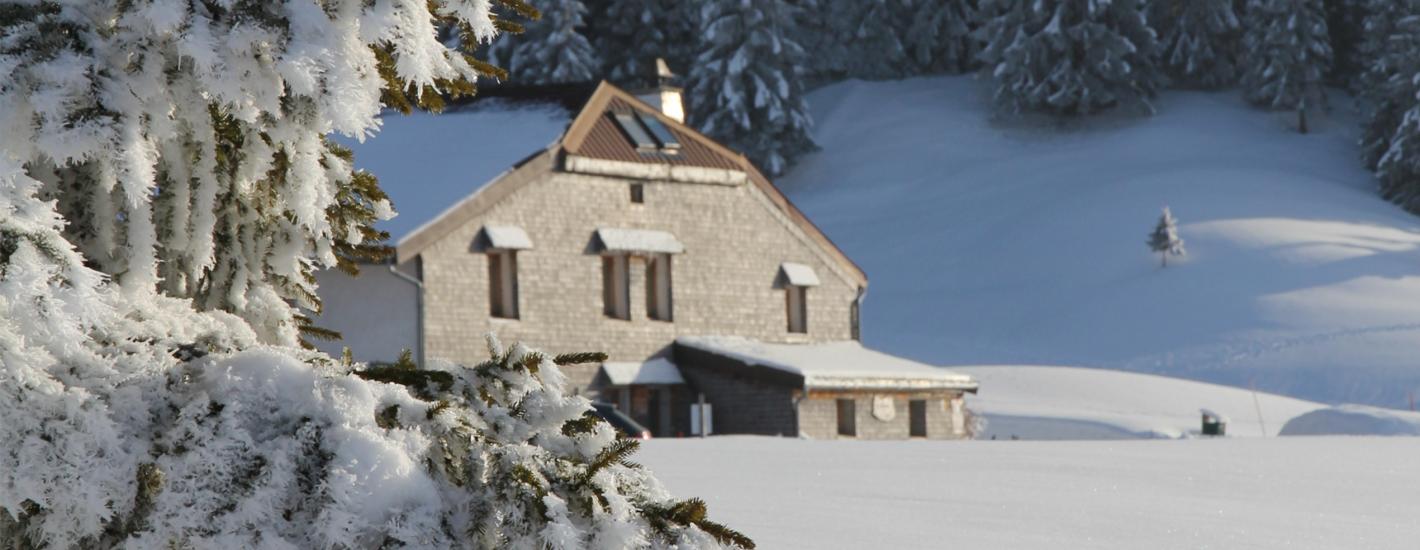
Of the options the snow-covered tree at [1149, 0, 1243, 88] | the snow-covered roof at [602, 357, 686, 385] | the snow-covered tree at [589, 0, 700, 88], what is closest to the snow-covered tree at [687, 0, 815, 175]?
the snow-covered tree at [589, 0, 700, 88]

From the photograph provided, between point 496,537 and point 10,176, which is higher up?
point 10,176

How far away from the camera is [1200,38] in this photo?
8262cm

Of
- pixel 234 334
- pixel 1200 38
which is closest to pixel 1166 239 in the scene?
pixel 1200 38

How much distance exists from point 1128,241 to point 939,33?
1006 inches

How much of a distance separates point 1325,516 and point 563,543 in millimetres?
7550

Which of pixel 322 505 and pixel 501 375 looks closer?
pixel 322 505

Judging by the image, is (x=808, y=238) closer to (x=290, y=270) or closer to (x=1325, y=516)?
(x=1325, y=516)

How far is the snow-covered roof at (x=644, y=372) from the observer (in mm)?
33719

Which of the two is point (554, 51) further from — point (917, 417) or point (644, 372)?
point (644, 372)

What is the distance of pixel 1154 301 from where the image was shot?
62.1 m

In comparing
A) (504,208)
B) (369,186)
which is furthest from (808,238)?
(369,186)

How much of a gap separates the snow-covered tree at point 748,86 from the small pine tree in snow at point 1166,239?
17.8m

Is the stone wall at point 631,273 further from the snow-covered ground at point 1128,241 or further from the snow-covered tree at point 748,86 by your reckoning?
→ the snow-covered tree at point 748,86

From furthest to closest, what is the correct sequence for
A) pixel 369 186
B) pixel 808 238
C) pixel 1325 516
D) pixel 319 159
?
1. pixel 808 238
2. pixel 1325 516
3. pixel 369 186
4. pixel 319 159
